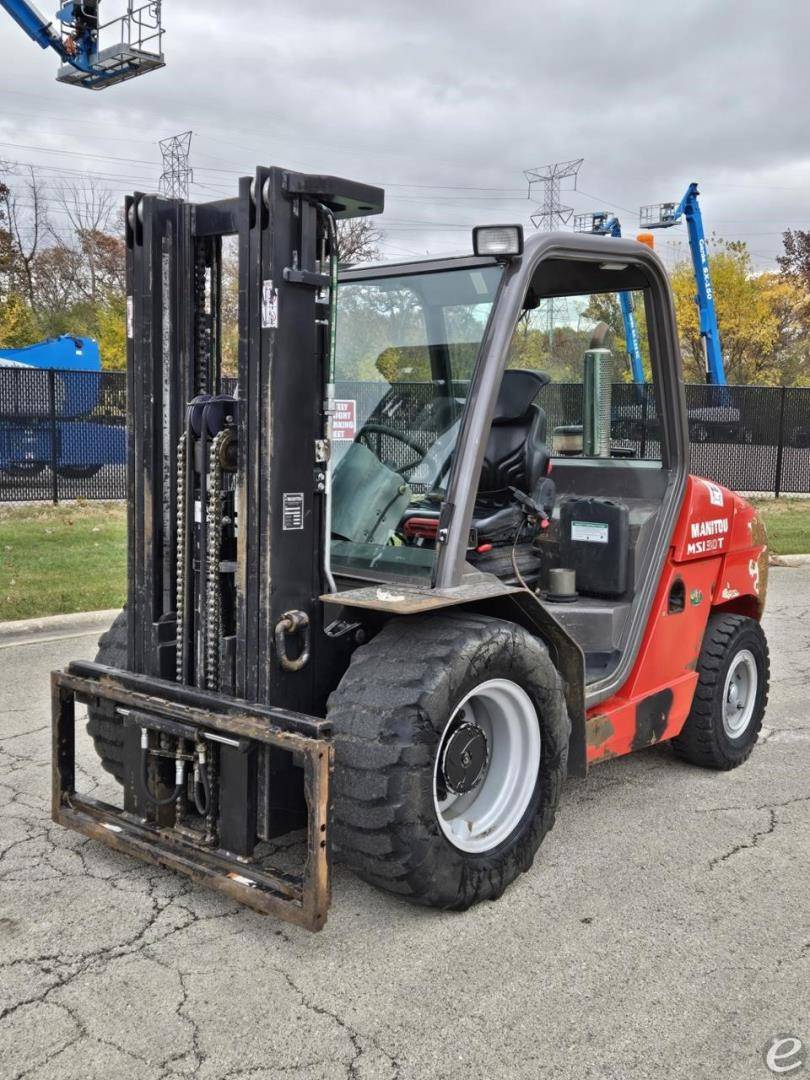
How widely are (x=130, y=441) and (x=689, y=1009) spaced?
107 inches

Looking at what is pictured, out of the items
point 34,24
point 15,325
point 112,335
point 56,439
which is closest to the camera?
point 56,439

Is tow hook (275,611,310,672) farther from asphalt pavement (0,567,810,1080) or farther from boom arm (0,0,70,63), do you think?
boom arm (0,0,70,63)

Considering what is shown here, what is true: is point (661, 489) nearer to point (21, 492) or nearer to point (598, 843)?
point (598, 843)

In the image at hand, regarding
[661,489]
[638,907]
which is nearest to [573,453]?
[661,489]

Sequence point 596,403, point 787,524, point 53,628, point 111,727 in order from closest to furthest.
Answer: point 111,727 < point 596,403 < point 53,628 < point 787,524

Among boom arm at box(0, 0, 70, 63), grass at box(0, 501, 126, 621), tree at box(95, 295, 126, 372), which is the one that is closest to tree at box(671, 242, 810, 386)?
tree at box(95, 295, 126, 372)

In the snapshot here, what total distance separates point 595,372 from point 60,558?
7.96 m

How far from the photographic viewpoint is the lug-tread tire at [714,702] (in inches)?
207

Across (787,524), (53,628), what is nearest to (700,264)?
(787,524)

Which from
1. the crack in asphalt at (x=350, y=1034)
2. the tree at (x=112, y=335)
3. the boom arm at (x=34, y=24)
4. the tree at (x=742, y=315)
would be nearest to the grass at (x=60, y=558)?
the crack in asphalt at (x=350, y=1034)

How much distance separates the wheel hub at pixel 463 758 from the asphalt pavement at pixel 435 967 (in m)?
0.46

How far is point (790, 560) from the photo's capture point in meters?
12.8

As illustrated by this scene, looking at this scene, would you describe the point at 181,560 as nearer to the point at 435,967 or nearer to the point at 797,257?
the point at 435,967
